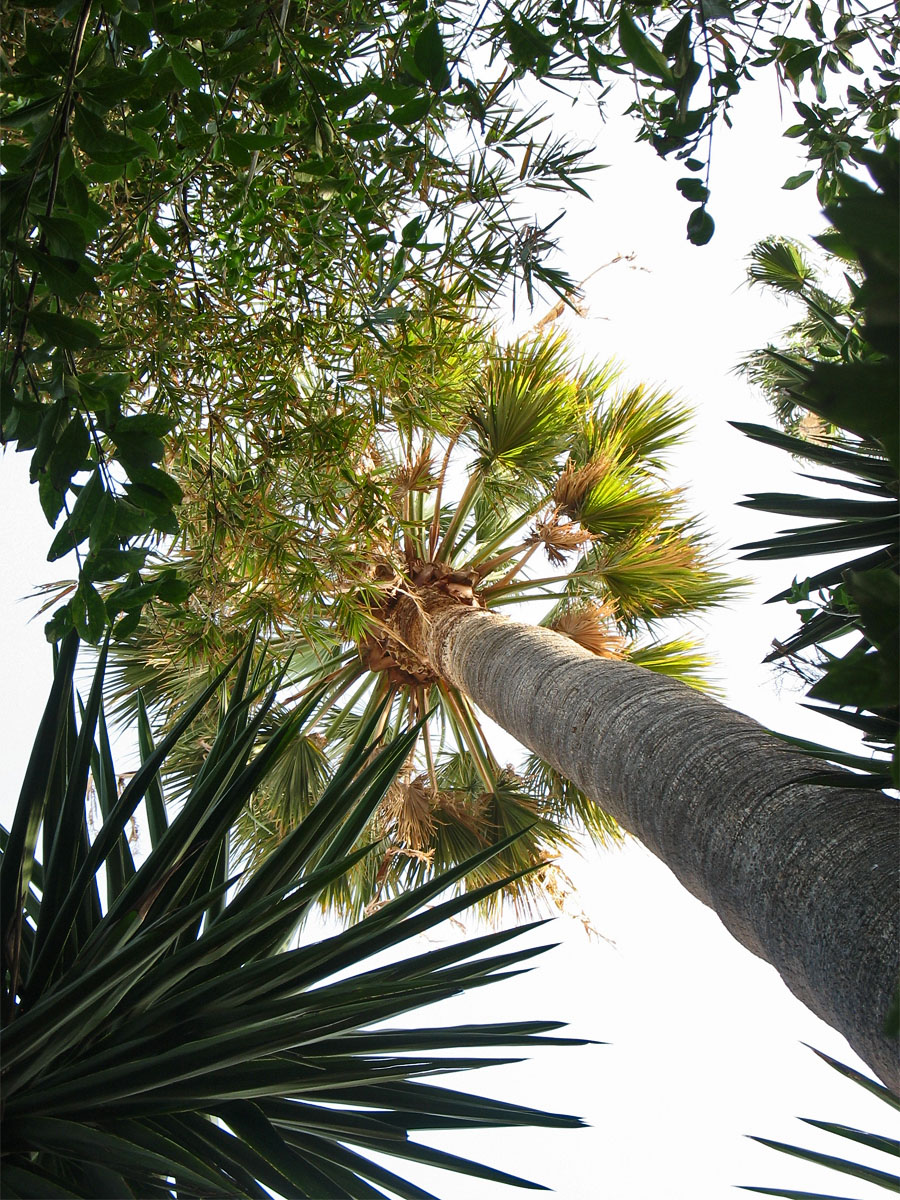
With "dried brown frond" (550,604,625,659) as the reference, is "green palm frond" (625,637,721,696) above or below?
above

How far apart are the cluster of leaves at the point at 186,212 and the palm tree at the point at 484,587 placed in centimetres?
90

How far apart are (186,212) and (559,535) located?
2.96m

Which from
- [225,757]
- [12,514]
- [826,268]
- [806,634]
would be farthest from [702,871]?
[826,268]

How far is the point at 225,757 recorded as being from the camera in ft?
7.37

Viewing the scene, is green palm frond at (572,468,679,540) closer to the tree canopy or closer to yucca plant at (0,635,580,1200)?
the tree canopy

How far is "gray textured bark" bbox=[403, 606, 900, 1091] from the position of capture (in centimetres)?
144

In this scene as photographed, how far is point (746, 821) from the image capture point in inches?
71.6

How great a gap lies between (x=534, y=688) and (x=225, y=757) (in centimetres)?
130

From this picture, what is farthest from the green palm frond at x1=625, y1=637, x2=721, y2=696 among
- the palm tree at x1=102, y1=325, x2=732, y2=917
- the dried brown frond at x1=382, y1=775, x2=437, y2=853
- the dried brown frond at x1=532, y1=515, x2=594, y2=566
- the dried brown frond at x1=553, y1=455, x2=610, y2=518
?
the dried brown frond at x1=382, y1=775, x2=437, y2=853

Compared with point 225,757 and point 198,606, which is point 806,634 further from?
point 198,606

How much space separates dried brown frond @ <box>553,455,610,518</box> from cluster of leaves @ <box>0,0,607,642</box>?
5.27 feet

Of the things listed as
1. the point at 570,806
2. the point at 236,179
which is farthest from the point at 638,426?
the point at 236,179

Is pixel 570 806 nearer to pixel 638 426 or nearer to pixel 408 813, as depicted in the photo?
pixel 408 813

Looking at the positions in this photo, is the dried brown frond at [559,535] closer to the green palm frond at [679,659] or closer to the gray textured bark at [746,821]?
the green palm frond at [679,659]
